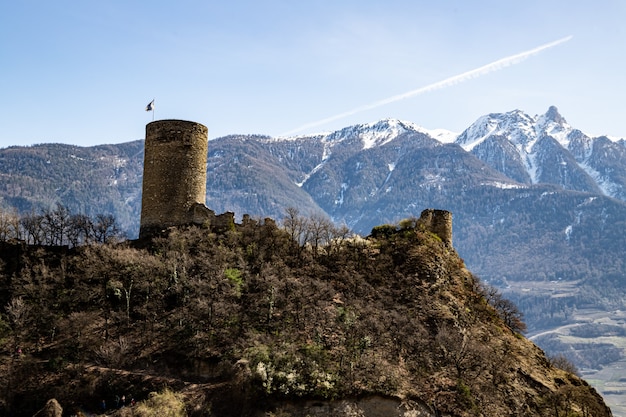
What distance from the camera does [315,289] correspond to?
47.0m

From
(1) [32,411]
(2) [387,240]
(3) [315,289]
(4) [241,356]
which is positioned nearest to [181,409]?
(4) [241,356]

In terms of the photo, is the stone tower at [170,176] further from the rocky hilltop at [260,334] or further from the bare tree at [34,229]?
the bare tree at [34,229]

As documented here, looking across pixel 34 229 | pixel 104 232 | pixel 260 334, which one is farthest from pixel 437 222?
pixel 34 229

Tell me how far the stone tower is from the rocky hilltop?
158cm

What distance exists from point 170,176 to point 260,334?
15.6 m

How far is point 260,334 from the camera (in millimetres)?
41438

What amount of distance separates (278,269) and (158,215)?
9.69 meters

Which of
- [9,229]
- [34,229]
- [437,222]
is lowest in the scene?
[9,229]

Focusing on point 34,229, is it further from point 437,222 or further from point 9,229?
point 437,222

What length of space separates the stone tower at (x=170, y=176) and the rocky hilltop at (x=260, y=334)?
1.58m

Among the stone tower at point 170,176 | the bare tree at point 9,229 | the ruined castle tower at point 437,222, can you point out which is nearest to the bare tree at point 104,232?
the stone tower at point 170,176

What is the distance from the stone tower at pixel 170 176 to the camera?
51688mm

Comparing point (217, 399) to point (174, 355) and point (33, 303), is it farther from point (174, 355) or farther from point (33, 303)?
point (33, 303)

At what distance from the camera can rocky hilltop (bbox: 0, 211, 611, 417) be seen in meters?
38.2
